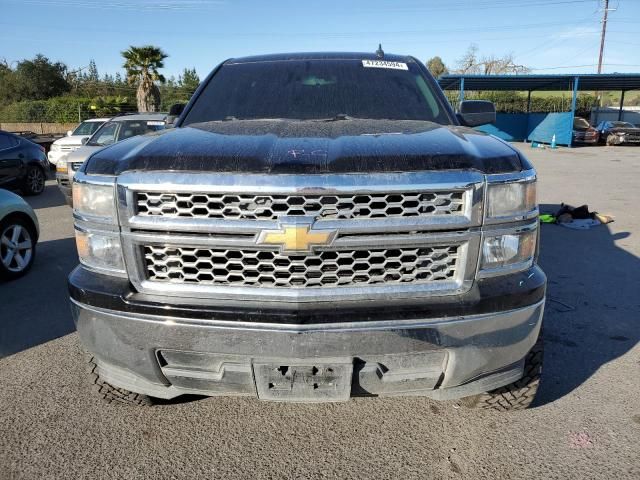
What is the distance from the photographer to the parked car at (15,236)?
208 inches

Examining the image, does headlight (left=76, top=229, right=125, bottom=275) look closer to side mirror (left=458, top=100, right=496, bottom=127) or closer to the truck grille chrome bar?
the truck grille chrome bar

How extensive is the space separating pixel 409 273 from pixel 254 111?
5.84 feet

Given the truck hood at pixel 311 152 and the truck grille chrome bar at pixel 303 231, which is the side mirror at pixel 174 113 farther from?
the truck grille chrome bar at pixel 303 231

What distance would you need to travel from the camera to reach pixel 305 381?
204 centimetres

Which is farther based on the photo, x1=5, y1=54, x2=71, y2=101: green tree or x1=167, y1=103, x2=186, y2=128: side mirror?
x1=5, y1=54, x2=71, y2=101: green tree

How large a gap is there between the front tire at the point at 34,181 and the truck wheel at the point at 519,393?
452 inches

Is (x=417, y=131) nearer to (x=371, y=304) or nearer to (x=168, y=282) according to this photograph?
(x=371, y=304)

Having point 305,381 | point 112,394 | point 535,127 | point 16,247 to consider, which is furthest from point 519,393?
point 535,127

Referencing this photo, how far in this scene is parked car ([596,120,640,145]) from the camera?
2784cm

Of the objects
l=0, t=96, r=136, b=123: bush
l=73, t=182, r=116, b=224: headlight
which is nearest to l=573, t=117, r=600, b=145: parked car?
l=0, t=96, r=136, b=123: bush

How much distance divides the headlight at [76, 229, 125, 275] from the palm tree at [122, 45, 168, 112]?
32.4 metres

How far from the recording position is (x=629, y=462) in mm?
2340

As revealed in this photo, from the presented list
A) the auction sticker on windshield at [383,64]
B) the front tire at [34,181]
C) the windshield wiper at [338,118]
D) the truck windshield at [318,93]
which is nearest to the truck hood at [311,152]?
the windshield wiper at [338,118]

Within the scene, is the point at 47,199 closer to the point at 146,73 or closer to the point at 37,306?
the point at 37,306
